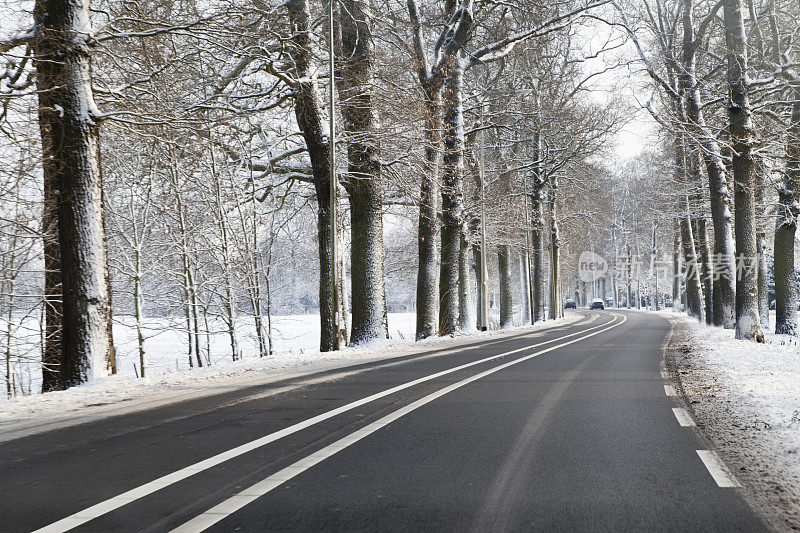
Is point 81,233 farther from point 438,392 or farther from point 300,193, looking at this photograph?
point 300,193

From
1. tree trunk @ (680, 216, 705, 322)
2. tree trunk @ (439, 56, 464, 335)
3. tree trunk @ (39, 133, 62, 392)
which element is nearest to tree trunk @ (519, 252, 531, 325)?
tree trunk @ (680, 216, 705, 322)

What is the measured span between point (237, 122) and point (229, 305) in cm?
838

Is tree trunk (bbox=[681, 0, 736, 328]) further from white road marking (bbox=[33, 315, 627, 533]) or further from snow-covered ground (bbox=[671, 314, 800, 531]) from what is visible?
white road marking (bbox=[33, 315, 627, 533])

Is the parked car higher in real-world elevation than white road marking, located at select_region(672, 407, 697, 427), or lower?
lower

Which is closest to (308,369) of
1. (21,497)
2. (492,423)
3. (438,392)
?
(438,392)

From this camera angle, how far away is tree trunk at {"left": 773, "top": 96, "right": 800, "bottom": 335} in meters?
21.2

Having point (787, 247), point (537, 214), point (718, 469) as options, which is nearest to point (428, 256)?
point (787, 247)

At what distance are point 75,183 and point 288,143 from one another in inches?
397

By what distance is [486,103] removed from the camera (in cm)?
2600

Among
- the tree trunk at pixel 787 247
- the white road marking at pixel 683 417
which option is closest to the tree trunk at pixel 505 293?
the tree trunk at pixel 787 247

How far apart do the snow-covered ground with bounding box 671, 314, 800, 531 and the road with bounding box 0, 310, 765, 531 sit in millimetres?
189

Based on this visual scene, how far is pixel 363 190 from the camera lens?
18266mm

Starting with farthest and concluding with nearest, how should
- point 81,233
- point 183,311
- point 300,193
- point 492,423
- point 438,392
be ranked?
point 183,311, point 300,193, point 81,233, point 438,392, point 492,423

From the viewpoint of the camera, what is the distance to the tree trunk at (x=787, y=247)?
21.2m
